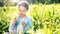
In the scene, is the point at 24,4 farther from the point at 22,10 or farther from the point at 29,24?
the point at 29,24

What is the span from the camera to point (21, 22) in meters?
1.50

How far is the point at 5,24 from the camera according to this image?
1499 mm

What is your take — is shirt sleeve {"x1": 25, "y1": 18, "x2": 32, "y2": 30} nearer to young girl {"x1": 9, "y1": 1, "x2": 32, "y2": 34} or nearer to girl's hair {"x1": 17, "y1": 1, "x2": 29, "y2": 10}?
young girl {"x1": 9, "y1": 1, "x2": 32, "y2": 34}

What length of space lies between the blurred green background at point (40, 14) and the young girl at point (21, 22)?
1.5 inches

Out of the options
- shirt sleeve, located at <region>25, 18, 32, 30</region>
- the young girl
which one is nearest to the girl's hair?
the young girl

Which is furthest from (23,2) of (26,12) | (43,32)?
(43,32)

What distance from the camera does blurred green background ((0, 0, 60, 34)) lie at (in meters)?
1.49

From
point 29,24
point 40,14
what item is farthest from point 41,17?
point 29,24

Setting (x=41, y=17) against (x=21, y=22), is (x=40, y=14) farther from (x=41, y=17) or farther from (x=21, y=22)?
(x=21, y=22)

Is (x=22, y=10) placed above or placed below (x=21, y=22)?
above

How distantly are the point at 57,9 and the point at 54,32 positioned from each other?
22 centimetres

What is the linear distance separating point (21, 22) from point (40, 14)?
Answer: 0.20 m

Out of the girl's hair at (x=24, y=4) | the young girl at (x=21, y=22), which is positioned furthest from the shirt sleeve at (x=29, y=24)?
the girl's hair at (x=24, y=4)

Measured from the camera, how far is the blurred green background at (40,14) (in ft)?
4.88
